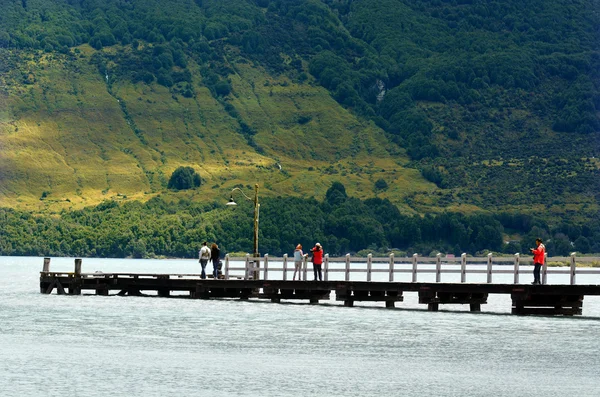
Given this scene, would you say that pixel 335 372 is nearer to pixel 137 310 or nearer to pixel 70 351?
pixel 70 351

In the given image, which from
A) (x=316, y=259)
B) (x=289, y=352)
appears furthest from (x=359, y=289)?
(x=289, y=352)

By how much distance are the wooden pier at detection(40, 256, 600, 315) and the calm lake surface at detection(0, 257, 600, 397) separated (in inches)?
37.1

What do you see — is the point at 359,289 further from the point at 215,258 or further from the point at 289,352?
the point at 289,352

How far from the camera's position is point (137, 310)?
74.1 metres

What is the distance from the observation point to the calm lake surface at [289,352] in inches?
1647

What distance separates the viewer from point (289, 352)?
51.6 meters

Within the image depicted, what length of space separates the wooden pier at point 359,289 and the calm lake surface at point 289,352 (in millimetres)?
944

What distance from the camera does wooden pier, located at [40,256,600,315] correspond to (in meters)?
63.2

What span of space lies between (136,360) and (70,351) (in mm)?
3906

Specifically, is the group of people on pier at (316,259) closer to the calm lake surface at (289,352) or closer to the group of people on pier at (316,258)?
the group of people on pier at (316,258)

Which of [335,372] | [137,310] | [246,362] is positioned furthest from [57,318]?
[335,372]

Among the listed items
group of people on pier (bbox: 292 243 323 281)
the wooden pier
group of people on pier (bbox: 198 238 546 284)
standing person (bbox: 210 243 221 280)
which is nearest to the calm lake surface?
the wooden pier

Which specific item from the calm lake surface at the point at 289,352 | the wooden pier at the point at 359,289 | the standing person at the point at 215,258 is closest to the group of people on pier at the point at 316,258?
the standing person at the point at 215,258

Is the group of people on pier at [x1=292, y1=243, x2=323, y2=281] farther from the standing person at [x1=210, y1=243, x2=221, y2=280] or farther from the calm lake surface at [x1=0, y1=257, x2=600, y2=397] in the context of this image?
the standing person at [x1=210, y1=243, x2=221, y2=280]
